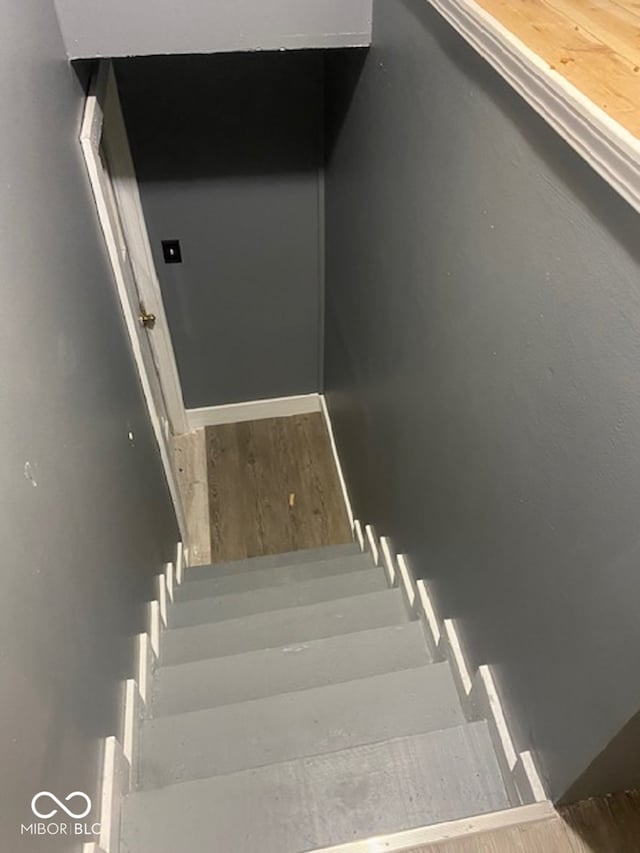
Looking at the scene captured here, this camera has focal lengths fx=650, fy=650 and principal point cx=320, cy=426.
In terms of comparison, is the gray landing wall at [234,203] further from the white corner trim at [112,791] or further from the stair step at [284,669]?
the white corner trim at [112,791]

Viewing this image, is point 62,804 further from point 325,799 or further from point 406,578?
point 406,578

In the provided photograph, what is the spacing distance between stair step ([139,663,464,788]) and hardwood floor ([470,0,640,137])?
4.64 feet

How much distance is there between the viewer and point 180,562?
281 cm

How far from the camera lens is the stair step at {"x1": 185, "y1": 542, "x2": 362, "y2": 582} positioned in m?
2.79

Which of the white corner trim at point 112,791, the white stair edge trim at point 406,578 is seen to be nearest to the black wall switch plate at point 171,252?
the white stair edge trim at point 406,578

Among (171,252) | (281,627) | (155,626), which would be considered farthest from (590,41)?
Answer: (171,252)

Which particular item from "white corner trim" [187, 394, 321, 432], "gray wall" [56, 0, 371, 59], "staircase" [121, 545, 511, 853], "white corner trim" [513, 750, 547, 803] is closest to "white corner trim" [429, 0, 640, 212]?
"gray wall" [56, 0, 371, 59]

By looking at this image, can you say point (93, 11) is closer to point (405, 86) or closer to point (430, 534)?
point (405, 86)

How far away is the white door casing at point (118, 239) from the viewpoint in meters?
1.83

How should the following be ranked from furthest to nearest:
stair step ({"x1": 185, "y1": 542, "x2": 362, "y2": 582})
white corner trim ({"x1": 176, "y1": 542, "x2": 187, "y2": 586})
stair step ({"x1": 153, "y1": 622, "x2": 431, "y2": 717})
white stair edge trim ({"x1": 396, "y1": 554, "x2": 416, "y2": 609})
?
stair step ({"x1": 185, "y1": 542, "x2": 362, "y2": 582}) → white corner trim ({"x1": 176, "y1": 542, "x2": 187, "y2": 586}) → white stair edge trim ({"x1": 396, "y1": 554, "x2": 416, "y2": 609}) → stair step ({"x1": 153, "y1": 622, "x2": 431, "y2": 717})

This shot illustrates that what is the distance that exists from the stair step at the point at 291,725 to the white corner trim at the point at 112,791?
121mm

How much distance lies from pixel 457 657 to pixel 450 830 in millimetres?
459

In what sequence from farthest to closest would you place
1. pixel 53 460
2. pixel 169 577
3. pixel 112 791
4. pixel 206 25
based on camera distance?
pixel 169 577
pixel 206 25
pixel 112 791
pixel 53 460

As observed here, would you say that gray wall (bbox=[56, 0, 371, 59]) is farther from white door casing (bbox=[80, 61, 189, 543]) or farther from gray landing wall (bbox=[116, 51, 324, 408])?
gray landing wall (bbox=[116, 51, 324, 408])
